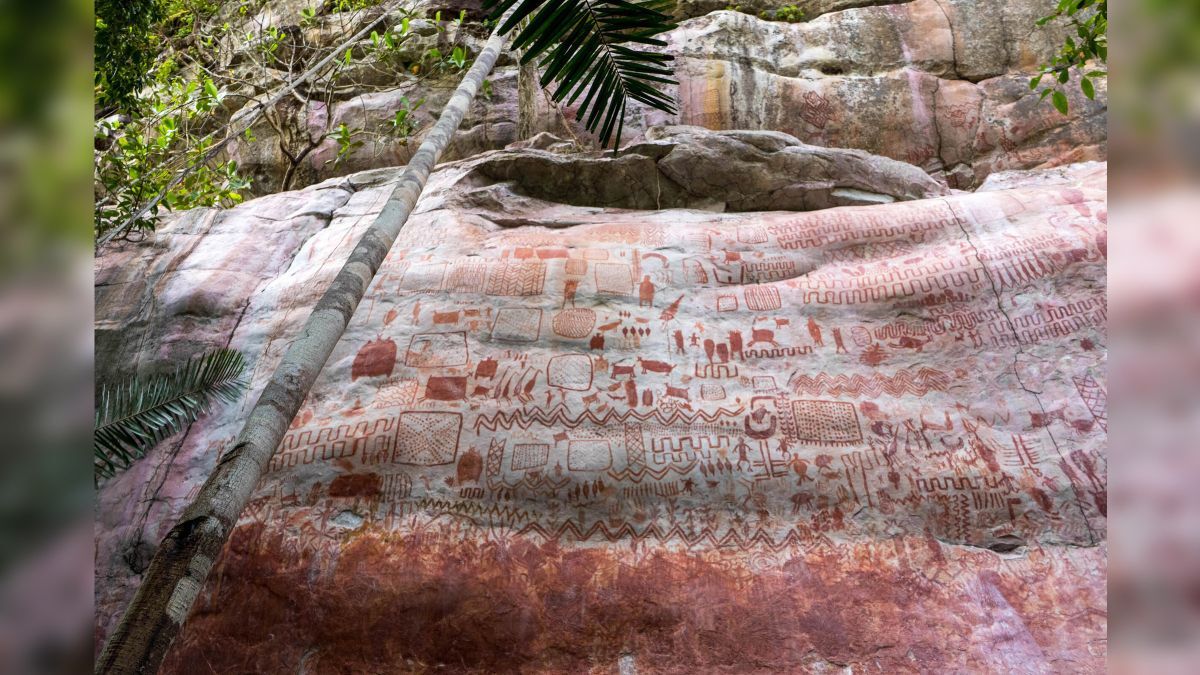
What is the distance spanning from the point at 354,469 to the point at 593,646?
5.86 feet

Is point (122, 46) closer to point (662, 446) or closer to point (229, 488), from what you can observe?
point (229, 488)

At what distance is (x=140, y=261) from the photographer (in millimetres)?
7066

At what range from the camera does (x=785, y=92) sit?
943cm

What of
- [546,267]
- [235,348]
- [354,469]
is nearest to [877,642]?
[354,469]

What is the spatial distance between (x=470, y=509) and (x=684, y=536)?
1.21 metres

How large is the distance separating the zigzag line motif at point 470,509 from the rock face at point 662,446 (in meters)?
0.02

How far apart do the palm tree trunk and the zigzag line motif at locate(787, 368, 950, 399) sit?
2.72 meters

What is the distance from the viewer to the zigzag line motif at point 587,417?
5.24 metres
